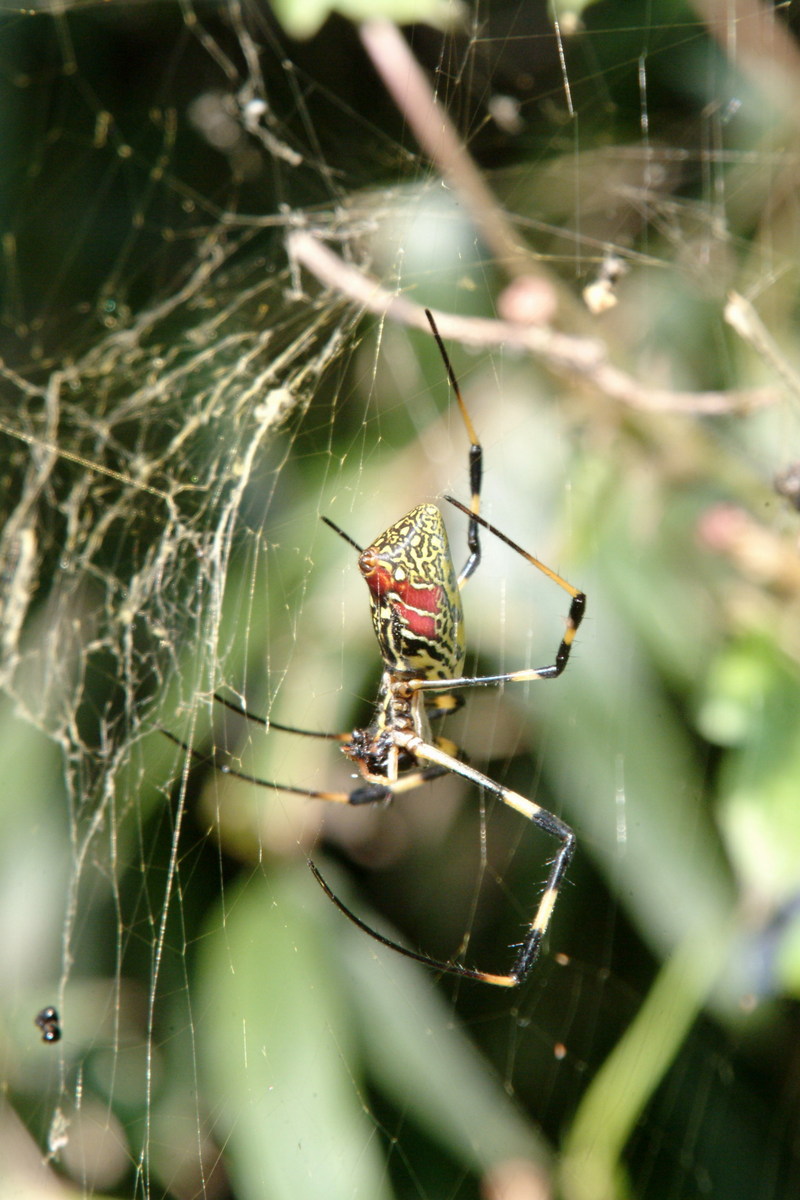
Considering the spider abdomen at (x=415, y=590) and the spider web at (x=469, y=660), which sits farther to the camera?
the spider web at (x=469, y=660)

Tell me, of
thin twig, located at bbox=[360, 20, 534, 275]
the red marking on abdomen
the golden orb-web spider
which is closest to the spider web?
thin twig, located at bbox=[360, 20, 534, 275]

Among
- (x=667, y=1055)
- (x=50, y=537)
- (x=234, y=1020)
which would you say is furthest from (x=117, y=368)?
(x=667, y=1055)

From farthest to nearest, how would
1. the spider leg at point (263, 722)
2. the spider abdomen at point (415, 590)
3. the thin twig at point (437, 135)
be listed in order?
the thin twig at point (437, 135)
the spider leg at point (263, 722)
the spider abdomen at point (415, 590)

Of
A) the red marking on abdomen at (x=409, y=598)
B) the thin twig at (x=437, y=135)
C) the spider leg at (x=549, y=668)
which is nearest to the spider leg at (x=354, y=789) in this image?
the spider leg at (x=549, y=668)

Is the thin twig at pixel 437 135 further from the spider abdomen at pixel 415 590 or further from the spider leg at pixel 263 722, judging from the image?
the spider leg at pixel 263 722

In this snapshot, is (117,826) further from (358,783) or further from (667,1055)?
(667,1055)

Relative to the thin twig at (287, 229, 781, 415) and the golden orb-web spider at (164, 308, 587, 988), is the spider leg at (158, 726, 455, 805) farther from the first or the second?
the thin twig at (287, 229, 781, 415)

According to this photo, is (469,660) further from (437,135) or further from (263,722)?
(437,135)
